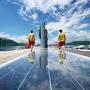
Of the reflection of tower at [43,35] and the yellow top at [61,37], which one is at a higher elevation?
the reflection of tower at [43,35]

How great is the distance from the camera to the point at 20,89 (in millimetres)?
4656

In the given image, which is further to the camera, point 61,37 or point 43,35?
point 43,35

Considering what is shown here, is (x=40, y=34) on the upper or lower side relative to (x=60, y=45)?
upper

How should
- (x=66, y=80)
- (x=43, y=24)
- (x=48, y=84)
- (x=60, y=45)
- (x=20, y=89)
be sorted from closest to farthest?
(x=20, y=89), (x=48, y=84), (x=66, y=80), (x=60, y=45), (x=43, y=24)

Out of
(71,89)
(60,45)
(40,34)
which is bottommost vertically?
(71,89)

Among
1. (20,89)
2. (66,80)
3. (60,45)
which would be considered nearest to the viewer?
(20,89)

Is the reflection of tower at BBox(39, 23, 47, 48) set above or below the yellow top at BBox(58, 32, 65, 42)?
above

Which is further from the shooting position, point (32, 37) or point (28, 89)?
point (32, 37)

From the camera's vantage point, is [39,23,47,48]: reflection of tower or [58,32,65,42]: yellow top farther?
[39,23,47,48]: reflection of tower

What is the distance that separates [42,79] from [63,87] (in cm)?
97

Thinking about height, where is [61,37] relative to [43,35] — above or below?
below

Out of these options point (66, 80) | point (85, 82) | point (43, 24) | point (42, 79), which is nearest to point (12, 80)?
point (42, 79)

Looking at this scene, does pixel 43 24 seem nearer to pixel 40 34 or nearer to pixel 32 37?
pixel 40 34

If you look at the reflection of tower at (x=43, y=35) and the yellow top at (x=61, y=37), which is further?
the reflection of tower at (x=43, y=35)
